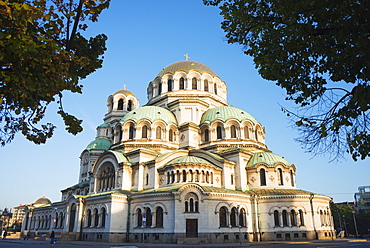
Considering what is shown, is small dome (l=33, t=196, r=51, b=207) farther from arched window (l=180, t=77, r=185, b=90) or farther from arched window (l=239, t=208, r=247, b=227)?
arched window (l=239, t=208, r=247, b=227)

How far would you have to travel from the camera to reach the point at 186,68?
1686 inches

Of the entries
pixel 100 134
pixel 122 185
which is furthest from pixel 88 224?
pixel 100 134

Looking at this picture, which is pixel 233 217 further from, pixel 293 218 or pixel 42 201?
pixel 42 201

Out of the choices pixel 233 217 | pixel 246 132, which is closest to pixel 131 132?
pixel 246 132

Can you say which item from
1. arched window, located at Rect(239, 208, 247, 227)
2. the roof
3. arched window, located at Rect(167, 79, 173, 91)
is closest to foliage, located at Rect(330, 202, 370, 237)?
the roof

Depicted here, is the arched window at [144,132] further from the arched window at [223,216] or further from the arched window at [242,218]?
the arched window at [242,218]

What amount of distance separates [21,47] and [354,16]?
782 cm

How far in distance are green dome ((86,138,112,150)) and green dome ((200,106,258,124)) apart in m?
15.3

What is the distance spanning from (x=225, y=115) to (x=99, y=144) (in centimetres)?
1949

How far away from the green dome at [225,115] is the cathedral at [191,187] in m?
0.14

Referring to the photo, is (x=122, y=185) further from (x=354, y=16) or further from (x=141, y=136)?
(x=354, y=16)

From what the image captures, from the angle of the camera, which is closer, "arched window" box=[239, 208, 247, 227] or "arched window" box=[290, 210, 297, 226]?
"arched window" box=[239, 208, 247, 227]

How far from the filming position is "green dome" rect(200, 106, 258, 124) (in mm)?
35847

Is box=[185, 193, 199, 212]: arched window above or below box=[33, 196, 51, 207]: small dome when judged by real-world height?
below
